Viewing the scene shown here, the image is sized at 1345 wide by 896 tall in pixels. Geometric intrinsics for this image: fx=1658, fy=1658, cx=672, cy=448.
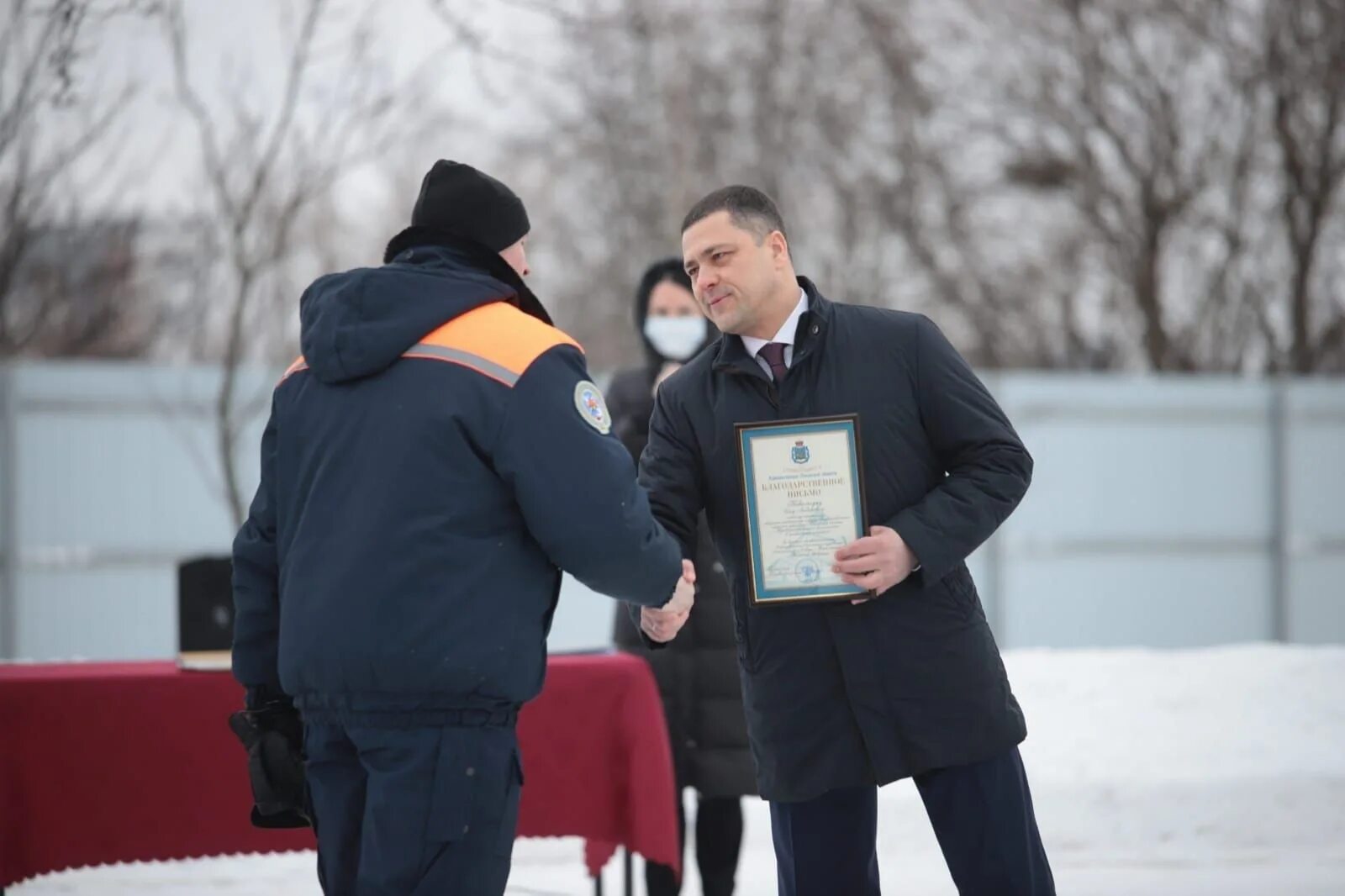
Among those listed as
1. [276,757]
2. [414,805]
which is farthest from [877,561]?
[276,757]

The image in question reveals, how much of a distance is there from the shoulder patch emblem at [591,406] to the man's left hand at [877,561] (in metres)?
0.58

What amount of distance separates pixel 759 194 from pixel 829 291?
16.8m

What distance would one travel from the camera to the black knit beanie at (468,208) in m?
3.16

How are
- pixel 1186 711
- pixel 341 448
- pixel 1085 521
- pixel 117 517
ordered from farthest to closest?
pixel 1085 521 → pixel 117 517 → pixel 1186 711 → pixel 341 448

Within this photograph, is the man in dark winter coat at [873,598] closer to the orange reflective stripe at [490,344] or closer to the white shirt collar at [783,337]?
the white shirt collar at [783,337]

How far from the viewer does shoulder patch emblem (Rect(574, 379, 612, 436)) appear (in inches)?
118

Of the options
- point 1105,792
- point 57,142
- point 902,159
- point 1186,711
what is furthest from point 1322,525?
point 57,142

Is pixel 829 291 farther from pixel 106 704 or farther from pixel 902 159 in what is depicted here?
pixel 106 704

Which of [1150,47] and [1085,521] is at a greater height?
[1150,47]

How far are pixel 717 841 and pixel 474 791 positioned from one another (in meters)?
2.63

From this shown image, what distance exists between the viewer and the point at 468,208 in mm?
3160

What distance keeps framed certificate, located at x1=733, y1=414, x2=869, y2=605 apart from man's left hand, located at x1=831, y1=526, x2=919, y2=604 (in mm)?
50

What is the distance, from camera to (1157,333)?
19.7m

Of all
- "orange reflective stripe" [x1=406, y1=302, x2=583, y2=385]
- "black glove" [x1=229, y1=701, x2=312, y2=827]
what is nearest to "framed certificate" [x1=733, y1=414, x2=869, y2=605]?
"orange reflective stripe" [x1=406, y1=302, x2=583, y2=385]
